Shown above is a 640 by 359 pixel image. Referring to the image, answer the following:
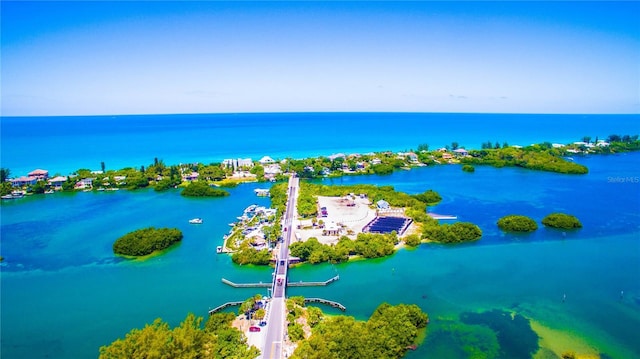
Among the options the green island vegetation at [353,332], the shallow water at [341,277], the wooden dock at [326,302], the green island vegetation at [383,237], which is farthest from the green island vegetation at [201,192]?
the green island vegetation at [353,332]

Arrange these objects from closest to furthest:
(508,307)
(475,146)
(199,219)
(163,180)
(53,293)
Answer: (508,307)
(53,293)
(199,219)
(163,180)
(475,146)

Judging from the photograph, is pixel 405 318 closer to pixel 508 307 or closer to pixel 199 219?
pixel 508 307

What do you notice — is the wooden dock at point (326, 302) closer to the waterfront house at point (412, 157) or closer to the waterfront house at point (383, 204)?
the waterfront house at point (383, 204)

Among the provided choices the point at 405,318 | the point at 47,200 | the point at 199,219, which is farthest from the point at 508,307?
the point at 47,200

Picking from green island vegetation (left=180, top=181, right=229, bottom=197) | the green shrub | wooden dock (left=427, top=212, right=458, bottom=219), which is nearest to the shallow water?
wooden dock (left=427, top=212, right=458, bottom=219)

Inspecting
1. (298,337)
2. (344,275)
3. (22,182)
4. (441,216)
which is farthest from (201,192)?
(298,337)
